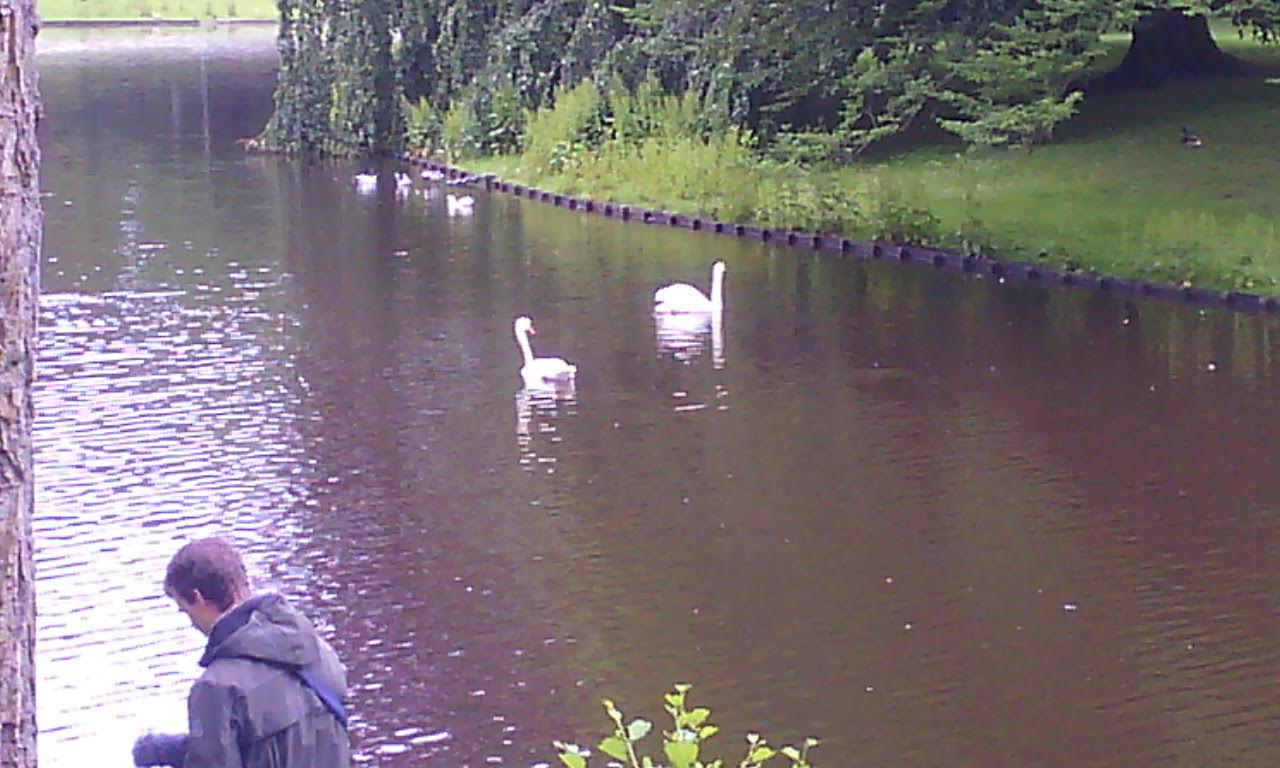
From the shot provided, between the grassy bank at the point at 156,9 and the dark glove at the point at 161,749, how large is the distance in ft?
306

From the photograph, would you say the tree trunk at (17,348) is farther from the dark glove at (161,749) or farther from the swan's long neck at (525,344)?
the swan's long neck at (525,344)

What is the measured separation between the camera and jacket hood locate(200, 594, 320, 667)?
4.59m

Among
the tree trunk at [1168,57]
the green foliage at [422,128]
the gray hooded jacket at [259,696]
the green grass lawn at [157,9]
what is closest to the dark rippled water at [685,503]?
the gray hooded jacket at [259,696]

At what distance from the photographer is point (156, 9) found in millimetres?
99438

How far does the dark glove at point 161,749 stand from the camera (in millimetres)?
4793

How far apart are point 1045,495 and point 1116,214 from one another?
1002cm

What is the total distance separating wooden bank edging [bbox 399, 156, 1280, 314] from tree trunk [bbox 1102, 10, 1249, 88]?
792cm

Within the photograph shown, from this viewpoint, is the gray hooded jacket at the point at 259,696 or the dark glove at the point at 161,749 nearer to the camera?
the gray hooded jacket at the point at 259,696

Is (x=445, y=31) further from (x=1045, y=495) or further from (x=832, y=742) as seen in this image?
(x=832, y=742)

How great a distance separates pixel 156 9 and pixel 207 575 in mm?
99152

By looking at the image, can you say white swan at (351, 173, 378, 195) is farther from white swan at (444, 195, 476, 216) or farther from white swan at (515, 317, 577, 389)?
white swan at (515, 317, 577, 389)

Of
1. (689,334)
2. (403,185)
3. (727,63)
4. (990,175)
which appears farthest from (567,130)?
(689,334)

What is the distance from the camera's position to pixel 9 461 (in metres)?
A: 3.57

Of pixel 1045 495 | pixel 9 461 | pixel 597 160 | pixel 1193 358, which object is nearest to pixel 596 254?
pixel 597 160
